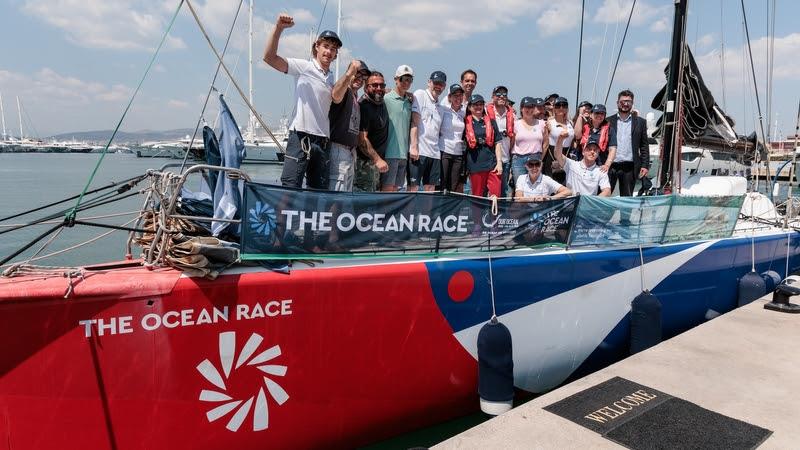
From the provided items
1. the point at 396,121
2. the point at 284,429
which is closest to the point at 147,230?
the point at 284,429

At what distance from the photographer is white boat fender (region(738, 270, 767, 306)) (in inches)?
260

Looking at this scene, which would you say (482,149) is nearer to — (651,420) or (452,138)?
(452,138)

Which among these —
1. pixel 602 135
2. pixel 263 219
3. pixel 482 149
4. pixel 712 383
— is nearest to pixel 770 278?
pixel 602 135

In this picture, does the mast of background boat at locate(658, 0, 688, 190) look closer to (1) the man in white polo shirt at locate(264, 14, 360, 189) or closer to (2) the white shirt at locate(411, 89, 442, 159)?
(2) the white shirt at locate(411, 89, 442, 159)

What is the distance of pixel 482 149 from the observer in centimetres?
589

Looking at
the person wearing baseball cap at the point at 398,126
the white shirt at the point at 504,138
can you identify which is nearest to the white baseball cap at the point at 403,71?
the person wearing baseball cap at the point at 398,126

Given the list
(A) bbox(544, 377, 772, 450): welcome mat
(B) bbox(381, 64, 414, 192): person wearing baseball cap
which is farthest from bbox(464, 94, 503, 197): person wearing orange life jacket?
(A) bbox(544, 377, 772, 450): welcome mat

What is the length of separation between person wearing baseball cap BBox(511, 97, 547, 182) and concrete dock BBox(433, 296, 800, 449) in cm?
259

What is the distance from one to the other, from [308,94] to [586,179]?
368 centimetres

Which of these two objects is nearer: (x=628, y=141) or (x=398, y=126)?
(x=398, y=126)

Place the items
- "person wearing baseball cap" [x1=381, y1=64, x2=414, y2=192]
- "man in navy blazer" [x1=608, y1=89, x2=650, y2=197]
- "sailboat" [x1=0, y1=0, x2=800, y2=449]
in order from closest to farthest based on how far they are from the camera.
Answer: "sailboat" [x1=0, y1=0, x2=800, y2=449]
"person wearing baseball cap" [x1=381, y1=64, x2=414, y2=192]
"man in navy blazer" [x1=608, y1=89, x2=650, y2=197]

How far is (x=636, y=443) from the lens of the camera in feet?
10.1

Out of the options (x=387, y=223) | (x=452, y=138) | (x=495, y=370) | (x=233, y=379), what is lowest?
(x=495, y=370)

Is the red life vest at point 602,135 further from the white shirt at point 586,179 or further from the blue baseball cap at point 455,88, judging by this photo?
the blue baseball cap at point 455,88
